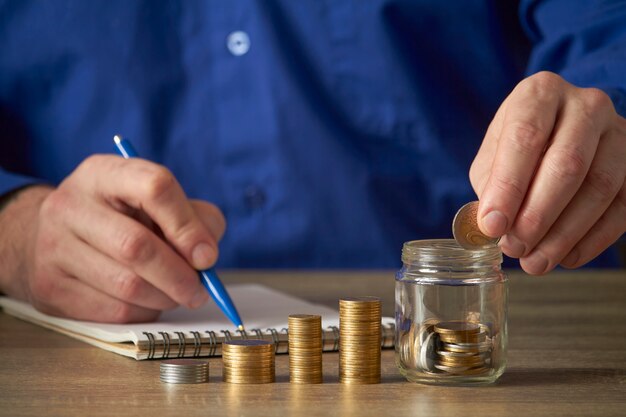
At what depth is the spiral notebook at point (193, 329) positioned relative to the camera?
1.18 m

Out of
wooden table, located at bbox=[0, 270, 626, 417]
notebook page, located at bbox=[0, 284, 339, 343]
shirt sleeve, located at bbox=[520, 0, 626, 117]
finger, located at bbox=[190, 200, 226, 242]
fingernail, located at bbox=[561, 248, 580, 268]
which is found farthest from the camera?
shirt sleeve, located at bbox=[520, 0, 626, 117]

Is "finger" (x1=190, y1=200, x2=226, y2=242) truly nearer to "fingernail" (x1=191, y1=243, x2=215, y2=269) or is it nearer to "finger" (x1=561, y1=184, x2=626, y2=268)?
"fingernail" (x1=191, y1=243, x2=215, y2=269)

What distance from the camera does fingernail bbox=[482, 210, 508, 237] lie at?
3.34ft

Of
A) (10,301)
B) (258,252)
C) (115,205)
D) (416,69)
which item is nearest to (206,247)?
(115,205)

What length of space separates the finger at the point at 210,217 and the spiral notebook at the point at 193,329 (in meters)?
0.12

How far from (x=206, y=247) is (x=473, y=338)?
48 centimetres

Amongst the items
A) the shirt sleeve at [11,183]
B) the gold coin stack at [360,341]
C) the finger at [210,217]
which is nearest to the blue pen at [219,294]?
the finger at [210,217]

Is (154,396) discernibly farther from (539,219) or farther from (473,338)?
(539,219)

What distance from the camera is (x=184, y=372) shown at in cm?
103

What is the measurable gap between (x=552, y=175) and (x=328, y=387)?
1.10 feet

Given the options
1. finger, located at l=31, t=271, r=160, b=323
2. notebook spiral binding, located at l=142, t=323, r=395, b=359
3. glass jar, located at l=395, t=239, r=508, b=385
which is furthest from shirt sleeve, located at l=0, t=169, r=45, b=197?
glass jar, located at l=395, t=239, r=508, b=385

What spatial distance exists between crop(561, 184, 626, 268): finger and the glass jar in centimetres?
13

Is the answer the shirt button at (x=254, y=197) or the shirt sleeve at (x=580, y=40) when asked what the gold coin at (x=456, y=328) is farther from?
the shirt button at (x=254, y=197)

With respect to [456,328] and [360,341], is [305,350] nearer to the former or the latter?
[360,341]
